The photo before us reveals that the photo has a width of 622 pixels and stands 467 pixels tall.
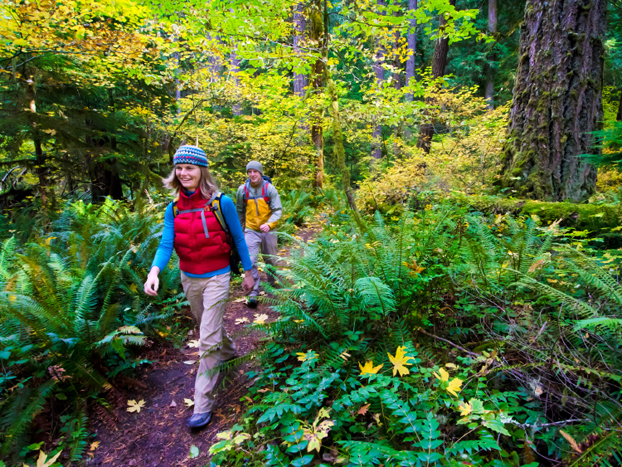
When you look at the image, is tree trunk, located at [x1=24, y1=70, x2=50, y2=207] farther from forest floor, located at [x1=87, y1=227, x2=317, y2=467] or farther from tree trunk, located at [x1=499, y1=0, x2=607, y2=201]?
tree trunk, located at [x1=499, y1=0, x2=607, y2=201]

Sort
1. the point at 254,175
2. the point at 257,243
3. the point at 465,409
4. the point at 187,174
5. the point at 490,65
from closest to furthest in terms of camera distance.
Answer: the point at 465,409
the point at 187,174
the point at 254,175
the point at 257,243
the point at 490,65

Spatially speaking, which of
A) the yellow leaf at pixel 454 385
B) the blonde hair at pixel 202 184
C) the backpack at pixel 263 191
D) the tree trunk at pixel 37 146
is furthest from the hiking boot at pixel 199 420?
the tree trunk at pixel 37 146

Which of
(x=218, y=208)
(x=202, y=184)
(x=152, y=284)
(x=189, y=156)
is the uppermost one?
(x=189, y=156)

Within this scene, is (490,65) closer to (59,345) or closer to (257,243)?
(257,243)

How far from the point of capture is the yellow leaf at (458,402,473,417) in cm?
153

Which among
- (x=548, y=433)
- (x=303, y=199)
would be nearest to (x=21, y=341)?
(x=548, y=433)

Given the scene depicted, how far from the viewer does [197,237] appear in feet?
8.41

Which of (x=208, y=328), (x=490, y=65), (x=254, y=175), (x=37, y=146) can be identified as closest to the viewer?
(x=208, y=328)

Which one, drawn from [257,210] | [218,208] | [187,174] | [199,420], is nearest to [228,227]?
[218,208]

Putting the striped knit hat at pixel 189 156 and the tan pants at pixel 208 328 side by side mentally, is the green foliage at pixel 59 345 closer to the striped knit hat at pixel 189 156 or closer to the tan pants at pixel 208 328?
the tan pants at pixel 208 328

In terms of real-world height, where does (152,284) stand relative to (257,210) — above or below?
below

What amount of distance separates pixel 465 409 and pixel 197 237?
7.53ft

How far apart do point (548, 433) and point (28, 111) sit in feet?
28.9

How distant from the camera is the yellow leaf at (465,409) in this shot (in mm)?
1532
